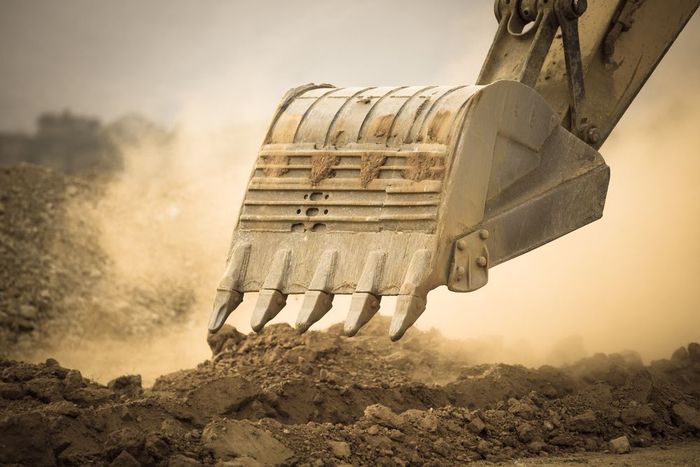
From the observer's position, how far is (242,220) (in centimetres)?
666

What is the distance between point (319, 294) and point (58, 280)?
687 centimetres

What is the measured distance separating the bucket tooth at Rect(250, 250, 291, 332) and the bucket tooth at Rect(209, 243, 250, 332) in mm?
162

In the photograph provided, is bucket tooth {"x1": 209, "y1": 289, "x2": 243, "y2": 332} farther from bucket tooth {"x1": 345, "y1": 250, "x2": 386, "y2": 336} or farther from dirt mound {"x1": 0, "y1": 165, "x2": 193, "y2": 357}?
dirt mound {"x1": 0, "y1": 165, "x2": 193, "y2": 357}

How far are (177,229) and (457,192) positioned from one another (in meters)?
8.41

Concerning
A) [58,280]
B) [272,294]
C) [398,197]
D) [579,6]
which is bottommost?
[272,294]

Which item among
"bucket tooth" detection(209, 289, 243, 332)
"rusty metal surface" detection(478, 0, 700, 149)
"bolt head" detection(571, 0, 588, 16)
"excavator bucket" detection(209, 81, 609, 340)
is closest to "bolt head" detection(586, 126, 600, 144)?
"rusty metal surface" detection(478, 0, 700, 149)

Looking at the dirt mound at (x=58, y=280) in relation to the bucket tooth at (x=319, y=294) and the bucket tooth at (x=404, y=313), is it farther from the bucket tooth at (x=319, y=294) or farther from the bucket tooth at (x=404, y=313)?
the bucket tooth at (x=404, y=313)

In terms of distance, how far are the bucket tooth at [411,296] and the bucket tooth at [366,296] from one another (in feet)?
0.46

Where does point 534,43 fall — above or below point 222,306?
above

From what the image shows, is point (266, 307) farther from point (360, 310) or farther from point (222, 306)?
point (360, 310)

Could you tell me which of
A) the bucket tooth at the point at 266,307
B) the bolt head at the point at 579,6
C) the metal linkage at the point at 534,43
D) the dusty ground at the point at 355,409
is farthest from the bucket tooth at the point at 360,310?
the bolt head at the point at 579,6

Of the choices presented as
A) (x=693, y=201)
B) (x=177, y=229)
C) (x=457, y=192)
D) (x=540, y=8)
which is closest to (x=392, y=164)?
(x=457, y=192)

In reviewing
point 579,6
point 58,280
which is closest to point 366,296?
A: point 579,6

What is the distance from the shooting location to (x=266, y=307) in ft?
20.4
